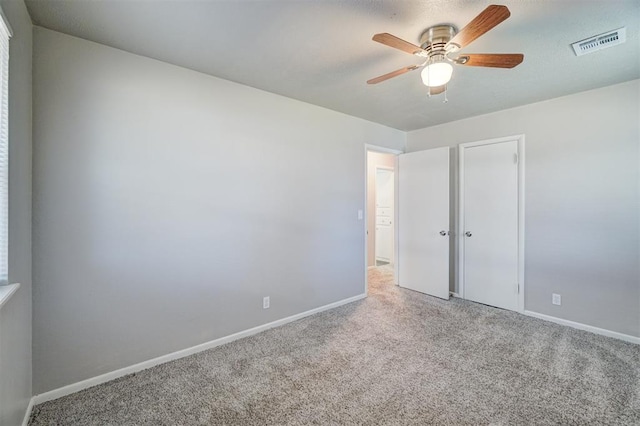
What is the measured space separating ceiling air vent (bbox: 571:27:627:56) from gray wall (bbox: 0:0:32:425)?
341 centimetres

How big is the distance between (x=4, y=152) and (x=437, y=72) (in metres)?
2.43

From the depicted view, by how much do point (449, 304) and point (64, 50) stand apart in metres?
4.44

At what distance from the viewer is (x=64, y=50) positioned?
1.91 meters

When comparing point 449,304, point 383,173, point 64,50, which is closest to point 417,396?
point 449,304

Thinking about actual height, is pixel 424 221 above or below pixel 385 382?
above

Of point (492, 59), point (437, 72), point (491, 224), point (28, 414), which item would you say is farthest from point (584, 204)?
point (28, 414)

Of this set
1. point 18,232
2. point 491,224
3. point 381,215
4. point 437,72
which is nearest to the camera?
point 18,232

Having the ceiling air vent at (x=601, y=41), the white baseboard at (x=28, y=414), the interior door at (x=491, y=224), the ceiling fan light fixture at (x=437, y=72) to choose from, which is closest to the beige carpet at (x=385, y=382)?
the white baseboard at (x=28, y=414)

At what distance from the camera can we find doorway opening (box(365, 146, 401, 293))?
5555 mm

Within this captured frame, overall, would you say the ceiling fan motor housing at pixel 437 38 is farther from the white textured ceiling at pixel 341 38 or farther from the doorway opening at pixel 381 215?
the doorway opening at pixel 381 215

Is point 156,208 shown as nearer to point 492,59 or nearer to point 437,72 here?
point 437,72

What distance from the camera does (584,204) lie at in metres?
2.90

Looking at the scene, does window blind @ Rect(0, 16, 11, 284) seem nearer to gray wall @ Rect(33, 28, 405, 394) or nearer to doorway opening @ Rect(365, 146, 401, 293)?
gray wall @ Rect(33, 28, 405, 394)

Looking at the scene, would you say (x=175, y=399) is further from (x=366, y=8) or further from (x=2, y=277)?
(x=366, y=8)
